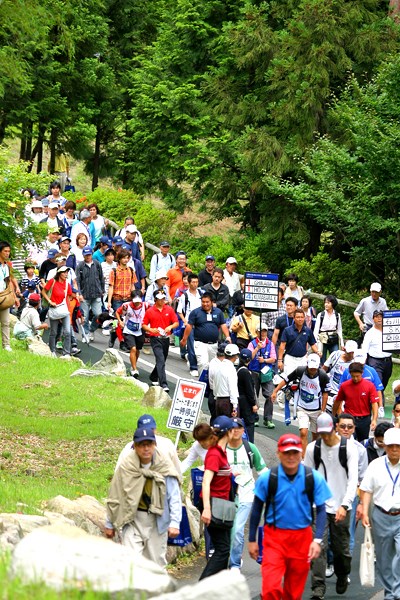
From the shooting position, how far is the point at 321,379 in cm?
1702

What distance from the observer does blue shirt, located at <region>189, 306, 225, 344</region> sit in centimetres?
2094

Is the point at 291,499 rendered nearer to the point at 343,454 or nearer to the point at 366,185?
the point at 343,454

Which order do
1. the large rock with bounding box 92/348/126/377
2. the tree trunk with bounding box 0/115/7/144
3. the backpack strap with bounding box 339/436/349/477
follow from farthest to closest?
the tree trunk with bounding box 0/115/7/144
the large rock with bounding box 92/348/126/377
the backpack strap with bounding box 339/436/349/477

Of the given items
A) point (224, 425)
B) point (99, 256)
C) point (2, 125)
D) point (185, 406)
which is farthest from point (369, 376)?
point (2, 125)

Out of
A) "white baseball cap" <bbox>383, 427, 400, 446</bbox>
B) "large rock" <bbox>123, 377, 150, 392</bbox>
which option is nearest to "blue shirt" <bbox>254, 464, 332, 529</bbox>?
"white baseball cap" <bbox>383, 427, 400, 446</bbox>

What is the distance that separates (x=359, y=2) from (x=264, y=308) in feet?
49.7

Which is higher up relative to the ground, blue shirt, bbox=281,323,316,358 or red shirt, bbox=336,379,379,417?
blue shirt, bbox=281,323,316,358

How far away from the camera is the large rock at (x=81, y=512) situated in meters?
12.8

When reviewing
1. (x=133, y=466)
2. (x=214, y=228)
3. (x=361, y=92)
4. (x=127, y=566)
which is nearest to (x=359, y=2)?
(x=361, y=92)

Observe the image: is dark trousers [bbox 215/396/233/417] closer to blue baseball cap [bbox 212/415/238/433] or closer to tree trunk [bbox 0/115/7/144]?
blue baseball cap [bbox 212/415/238/433]

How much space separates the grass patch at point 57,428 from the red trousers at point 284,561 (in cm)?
323

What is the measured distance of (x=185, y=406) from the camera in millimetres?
15773

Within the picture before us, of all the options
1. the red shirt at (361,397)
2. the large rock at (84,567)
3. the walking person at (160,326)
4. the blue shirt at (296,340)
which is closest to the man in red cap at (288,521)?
the large rock at (84,567)

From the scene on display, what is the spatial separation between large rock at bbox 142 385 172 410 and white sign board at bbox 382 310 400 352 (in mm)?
3652
